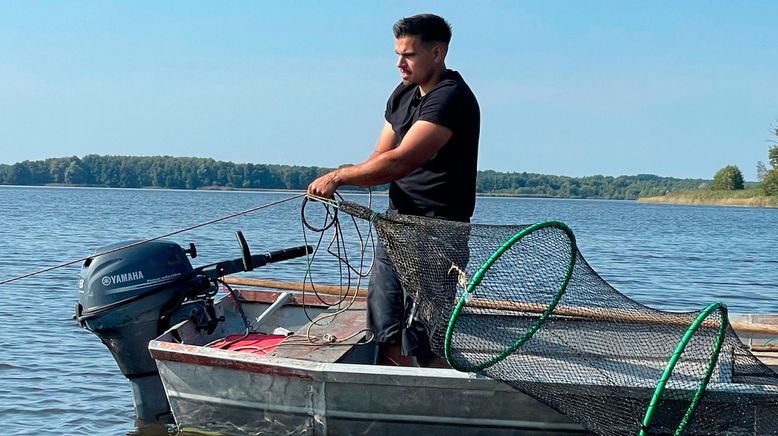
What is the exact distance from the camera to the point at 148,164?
10294 cm

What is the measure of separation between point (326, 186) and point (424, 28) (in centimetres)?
109

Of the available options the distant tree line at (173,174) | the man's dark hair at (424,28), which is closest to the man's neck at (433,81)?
the man's dark hair at (424,28)

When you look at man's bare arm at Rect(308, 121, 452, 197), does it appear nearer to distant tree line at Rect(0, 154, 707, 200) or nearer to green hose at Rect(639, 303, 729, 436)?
green hose at Rect(639, 303, 729, 436)

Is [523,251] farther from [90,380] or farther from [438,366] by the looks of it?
[90,380]

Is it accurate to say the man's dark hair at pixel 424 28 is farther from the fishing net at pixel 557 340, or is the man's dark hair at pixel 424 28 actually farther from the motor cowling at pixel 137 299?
the motor cowling at pixel 137 299

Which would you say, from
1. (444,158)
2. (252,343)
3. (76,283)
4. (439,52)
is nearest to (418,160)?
(444,158)

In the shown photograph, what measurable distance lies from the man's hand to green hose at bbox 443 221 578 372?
1.01 metres

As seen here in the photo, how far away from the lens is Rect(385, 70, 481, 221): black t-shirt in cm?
606

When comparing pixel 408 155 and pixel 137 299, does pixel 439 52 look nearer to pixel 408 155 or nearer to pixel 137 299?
pixel 408 155

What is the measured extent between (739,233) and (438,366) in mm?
42453

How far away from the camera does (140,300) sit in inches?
278

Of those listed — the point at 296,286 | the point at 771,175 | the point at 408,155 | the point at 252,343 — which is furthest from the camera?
the point at 771,175

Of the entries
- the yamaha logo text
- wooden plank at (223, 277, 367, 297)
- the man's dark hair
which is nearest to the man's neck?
→ the man's dark hair

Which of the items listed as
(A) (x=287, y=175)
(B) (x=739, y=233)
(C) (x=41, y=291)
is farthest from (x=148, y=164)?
(C) (x=41, y=291)
